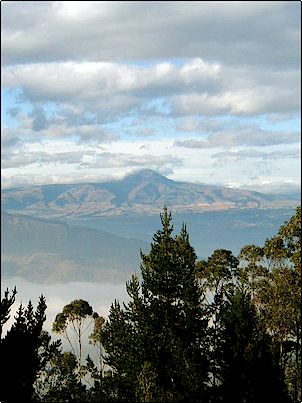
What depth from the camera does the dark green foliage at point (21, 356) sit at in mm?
33938

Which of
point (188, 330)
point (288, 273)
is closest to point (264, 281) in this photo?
point (288, 273)

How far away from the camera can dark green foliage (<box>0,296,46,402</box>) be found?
111 feet

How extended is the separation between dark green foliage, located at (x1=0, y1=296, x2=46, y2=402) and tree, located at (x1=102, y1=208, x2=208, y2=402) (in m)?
4.42

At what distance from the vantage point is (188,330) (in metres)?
36.2

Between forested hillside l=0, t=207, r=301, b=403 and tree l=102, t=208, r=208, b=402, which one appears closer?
forested hillside l=0, t=207, r=301, b=403

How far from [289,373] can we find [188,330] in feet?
59.5

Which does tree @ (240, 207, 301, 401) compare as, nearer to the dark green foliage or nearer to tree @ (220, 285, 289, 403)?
tree @ (220, 285, 289, 403)

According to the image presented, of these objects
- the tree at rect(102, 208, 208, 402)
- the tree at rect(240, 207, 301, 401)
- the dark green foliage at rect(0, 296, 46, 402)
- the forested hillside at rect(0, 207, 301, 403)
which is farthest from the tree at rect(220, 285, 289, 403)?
the dark green foliage at rect(0, 296, 46, 402)

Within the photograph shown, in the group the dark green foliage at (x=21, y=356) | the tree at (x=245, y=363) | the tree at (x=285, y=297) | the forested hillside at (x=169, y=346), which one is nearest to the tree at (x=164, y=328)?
the forested hillside at (x=169, y=346)

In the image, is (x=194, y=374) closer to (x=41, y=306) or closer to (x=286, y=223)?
(x=41, y=306)

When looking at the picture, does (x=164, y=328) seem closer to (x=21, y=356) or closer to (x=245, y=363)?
(x=245, y=363)

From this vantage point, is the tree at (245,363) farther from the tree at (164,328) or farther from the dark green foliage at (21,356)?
the dark green foliage at (21,356)

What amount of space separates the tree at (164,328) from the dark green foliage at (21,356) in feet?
14.5

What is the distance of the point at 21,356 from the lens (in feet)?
115
